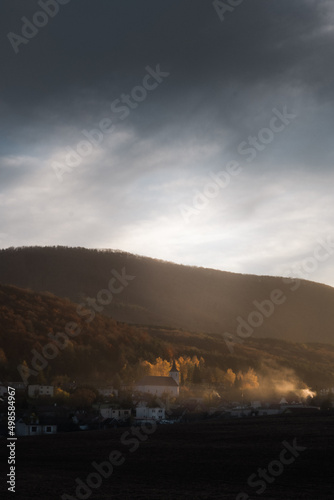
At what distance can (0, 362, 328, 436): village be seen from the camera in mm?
81875

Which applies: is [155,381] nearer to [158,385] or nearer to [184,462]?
[158,385]

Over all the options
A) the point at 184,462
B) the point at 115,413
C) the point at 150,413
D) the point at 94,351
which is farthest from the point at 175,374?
the point at 184,462

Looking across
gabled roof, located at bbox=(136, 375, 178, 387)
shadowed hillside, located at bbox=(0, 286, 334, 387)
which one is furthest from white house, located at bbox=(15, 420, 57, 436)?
gabled roof, located at bbox=(136, 375, 178, 387)

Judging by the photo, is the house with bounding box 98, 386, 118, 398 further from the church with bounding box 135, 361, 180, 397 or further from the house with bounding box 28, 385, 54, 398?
the church with bounding box 135, 361, 180, 397

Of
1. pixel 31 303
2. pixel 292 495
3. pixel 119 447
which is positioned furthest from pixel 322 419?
pixel 31 303

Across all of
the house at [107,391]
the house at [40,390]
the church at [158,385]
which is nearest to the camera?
the house at [40,390]

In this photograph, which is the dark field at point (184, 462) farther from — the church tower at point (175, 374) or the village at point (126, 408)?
the church tower at point (175, 374)

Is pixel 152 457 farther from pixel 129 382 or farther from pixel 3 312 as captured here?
pixel 3 312
